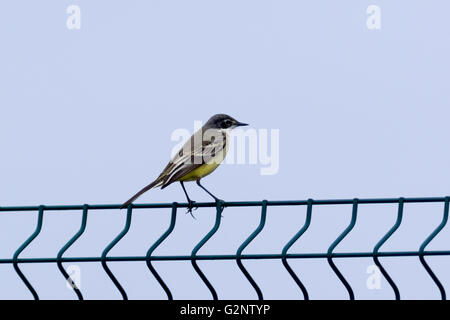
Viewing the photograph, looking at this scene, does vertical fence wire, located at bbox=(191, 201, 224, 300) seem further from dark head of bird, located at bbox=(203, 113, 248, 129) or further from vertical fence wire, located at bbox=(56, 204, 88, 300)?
dark head of bird, located at bbox=(203, 113, 248, 129)

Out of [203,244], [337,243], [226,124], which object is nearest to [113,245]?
[203,244]

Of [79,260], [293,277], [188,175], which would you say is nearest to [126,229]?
[79,260]

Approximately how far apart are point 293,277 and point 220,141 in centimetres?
644

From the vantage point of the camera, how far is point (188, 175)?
15.2 meters

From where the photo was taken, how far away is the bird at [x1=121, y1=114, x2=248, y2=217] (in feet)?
46.6

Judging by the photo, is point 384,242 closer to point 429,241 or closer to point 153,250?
point 429,241

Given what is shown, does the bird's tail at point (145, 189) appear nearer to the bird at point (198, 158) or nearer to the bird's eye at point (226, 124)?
the bird at point (198, 158)

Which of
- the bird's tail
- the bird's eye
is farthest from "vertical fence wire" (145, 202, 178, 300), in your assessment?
the bird's eye

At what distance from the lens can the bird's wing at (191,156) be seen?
46.8ft
